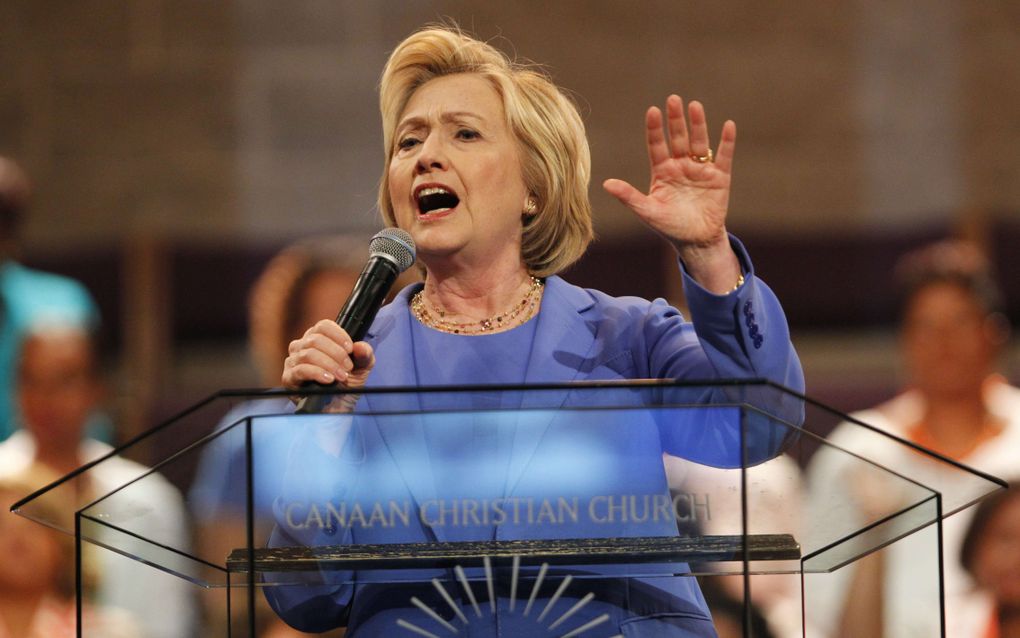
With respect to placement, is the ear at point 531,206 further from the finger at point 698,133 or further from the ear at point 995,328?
the ear at point 995,328

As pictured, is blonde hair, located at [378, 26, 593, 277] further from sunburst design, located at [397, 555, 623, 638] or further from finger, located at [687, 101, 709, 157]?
sunburst design, located at [397, 555, 623, 638]

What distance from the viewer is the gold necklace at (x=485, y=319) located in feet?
5.42

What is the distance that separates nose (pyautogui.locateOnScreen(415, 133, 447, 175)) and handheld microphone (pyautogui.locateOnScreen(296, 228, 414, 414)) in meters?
0.13

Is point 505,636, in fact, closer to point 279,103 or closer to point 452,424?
point 452,424

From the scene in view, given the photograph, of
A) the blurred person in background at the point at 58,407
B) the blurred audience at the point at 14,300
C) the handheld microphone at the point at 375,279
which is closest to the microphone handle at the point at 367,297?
the handheld microphone at the point at 375,279

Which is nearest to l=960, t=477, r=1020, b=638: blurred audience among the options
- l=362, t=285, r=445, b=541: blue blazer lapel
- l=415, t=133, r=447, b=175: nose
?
l=415, t=133, r=447, b=175: nose

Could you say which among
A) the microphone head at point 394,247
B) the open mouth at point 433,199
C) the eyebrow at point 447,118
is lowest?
the microphone head at point 394,247

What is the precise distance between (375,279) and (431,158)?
0.23 metres

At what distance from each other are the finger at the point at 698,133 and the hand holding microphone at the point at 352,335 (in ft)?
1.06

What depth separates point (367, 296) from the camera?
146 centimetres

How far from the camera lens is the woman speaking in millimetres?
1265

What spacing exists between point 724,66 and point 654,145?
124 inches

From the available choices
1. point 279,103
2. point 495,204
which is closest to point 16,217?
point 279,103

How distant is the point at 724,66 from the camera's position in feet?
15.1
